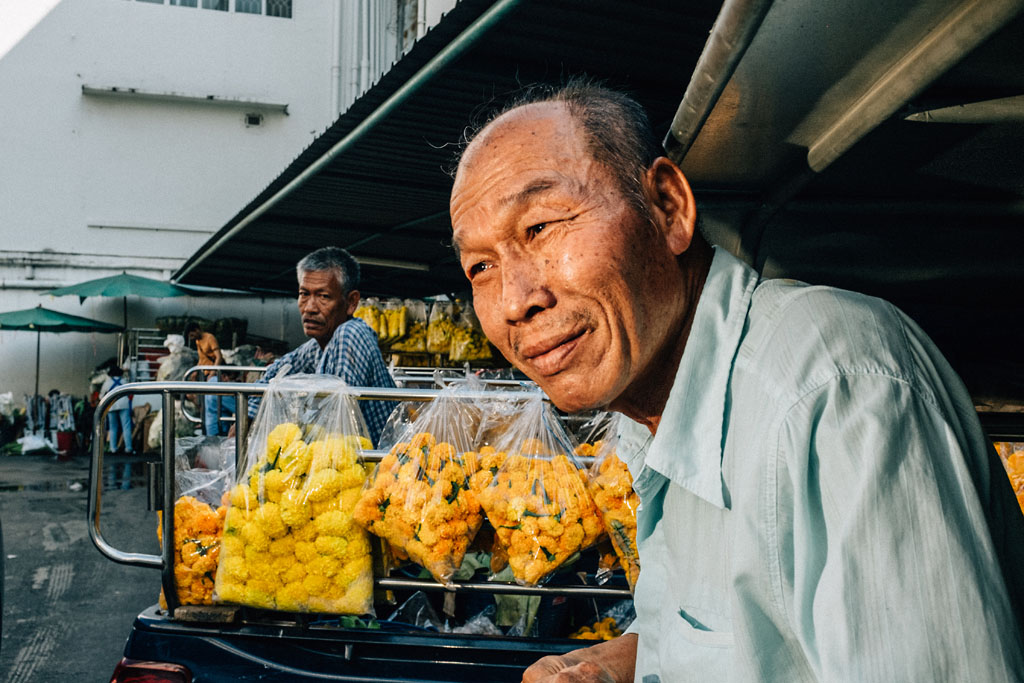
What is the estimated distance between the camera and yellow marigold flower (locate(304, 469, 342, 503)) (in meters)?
2.39

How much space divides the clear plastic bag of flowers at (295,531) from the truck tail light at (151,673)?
24 centimetres

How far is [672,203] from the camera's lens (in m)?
1.37

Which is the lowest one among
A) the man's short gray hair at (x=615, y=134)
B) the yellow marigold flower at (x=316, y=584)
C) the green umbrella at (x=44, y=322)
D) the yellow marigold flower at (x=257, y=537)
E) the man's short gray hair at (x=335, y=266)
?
the yellow marigold flower at (x=316, y=584)

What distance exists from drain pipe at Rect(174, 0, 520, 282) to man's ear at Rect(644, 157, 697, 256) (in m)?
1.58

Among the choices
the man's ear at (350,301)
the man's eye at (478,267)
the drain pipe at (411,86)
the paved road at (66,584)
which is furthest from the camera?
the paved road at (66,584)

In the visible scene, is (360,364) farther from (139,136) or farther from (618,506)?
(139,136)

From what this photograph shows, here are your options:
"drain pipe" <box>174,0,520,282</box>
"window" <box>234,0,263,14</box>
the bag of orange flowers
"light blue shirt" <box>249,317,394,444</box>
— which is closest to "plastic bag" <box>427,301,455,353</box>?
"drain pipe" <box>174,0,520,282</box>

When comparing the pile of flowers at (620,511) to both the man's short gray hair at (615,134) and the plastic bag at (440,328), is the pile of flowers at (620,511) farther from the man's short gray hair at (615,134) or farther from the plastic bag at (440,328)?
the plastic bag at (440,328)

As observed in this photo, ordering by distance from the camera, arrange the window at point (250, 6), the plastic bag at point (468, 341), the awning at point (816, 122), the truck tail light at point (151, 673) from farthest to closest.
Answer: the window at point (250, 6)
the plastic bag at point (468, 341)
the truck tail light at point (151, 673)
the awning at point (816, 122)

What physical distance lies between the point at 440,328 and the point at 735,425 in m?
6.69

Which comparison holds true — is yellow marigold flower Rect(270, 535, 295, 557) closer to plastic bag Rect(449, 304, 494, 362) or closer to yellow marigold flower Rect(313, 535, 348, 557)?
yellow marigold flower Rect(313, 535, 348, 557)

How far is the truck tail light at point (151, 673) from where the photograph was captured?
7.13 ft

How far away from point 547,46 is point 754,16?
184 centimetres

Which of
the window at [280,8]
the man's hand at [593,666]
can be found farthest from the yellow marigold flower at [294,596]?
the window at [280,8]
